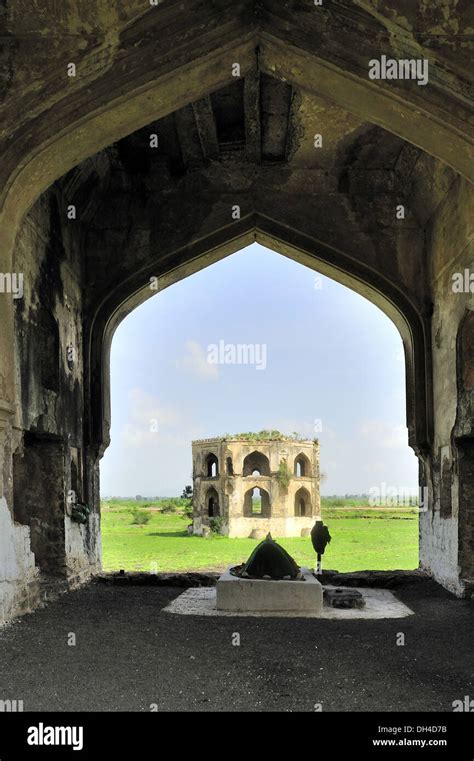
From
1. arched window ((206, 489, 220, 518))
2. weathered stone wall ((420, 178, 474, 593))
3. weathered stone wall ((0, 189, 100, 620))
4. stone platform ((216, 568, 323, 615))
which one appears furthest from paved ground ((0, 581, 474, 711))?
arched window ((206, 489, 220, 518))

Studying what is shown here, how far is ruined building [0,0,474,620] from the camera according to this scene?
231 inches

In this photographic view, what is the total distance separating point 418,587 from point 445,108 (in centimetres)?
598

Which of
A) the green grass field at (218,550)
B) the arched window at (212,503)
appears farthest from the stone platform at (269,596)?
the arched window at (212,503)

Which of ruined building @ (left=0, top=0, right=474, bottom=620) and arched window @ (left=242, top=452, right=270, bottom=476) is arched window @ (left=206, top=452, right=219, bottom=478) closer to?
arched window @ (left=242, top=452, right=270, bottom=476)

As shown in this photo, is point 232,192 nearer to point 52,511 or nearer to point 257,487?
point 52,511

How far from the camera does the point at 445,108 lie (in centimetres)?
584

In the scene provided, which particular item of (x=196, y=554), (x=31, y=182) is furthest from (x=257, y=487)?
(x=31, y=182)

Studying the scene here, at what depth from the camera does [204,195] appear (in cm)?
1005

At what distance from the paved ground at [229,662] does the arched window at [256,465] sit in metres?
24.3

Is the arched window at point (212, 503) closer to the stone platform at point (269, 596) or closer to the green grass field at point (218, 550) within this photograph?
the green grass field at point (218, 550)

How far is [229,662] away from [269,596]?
7.49 feet

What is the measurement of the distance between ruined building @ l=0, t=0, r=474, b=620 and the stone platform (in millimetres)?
2005

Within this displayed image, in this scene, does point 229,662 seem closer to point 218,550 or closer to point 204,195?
point 204,195

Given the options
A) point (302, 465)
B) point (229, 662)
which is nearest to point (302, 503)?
point (302, 465)
